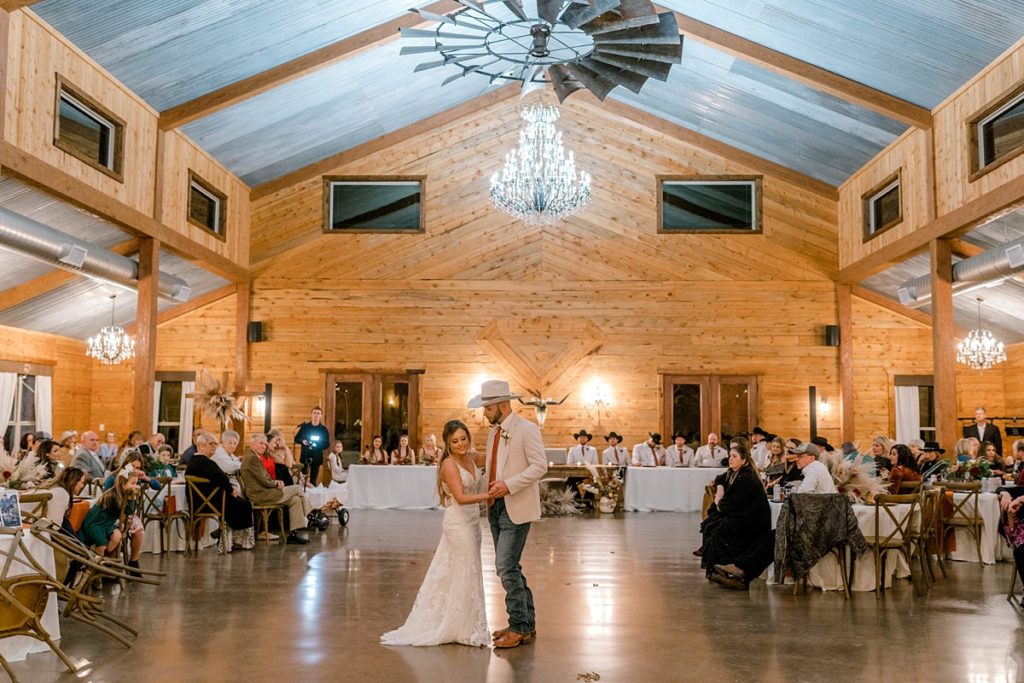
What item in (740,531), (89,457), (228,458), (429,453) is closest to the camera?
(740,531)

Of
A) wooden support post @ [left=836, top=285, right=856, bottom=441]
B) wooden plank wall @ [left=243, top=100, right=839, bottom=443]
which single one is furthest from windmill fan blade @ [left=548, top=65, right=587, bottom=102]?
wooden support post @ [left=836, top=285, right=856, bottom=441]

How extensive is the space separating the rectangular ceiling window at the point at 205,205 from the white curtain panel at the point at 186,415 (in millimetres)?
3319

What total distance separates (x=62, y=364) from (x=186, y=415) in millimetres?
2231

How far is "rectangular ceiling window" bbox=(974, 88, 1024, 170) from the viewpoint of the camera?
9.87 metres

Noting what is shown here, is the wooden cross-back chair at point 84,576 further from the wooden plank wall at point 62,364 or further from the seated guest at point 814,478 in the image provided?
the wooden plank wall at point 62,364

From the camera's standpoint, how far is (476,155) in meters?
16.5

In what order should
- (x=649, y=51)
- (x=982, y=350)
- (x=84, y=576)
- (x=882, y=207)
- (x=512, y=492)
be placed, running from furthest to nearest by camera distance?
(x=882, y=207) < (x=982, y=350) < (x=649, y=51) < (x=84, y=576) < (x=512, y=492)

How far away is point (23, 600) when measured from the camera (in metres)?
4.36

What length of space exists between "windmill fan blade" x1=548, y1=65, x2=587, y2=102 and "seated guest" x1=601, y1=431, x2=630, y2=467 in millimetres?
7181

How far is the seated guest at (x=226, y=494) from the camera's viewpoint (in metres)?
8.71

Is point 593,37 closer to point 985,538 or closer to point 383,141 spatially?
point 985,538

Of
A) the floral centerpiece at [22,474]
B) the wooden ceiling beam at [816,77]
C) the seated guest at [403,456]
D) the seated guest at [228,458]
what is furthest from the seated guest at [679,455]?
the floral centerpiece at [22,474]

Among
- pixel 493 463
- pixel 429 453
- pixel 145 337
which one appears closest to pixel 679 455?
pixel 429 453

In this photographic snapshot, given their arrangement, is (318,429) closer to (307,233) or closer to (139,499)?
(307,233)
